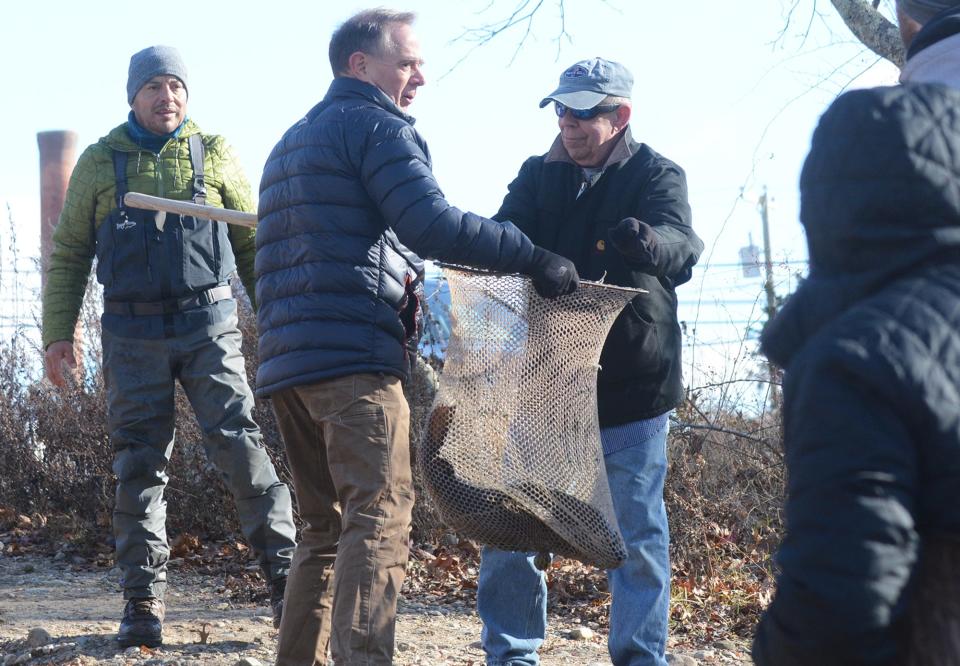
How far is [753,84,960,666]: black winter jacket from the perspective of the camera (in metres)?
1.46

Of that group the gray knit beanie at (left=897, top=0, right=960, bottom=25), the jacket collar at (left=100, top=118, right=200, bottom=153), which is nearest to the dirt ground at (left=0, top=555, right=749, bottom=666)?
the jacket collar at (left=100, top=118, right=200, bottom=153)

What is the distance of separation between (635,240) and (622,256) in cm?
30

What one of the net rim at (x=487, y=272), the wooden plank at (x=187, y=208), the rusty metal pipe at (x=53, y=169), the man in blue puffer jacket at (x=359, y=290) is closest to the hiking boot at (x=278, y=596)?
the man in blue puffer jacket at (x=359, y=290)

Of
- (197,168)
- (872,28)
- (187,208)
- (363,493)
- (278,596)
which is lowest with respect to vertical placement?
(278,596)

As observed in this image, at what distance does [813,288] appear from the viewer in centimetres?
164

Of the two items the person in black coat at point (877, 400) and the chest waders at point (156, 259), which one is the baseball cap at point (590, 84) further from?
the person in black coat at point (877, 400)

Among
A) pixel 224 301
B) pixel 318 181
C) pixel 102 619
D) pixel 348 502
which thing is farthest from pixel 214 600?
pixel 318 181

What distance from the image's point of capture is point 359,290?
3.66m

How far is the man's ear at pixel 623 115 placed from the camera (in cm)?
411

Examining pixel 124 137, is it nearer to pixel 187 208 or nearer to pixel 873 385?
pixel 187 208

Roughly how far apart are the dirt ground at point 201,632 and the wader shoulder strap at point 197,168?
174 cm

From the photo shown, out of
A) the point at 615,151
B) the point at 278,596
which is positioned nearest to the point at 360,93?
the point at 615,151

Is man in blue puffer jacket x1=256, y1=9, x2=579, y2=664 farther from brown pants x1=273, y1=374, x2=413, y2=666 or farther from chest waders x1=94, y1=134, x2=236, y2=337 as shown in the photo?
chest waders x1=94, y1=134, x2=236, y2=337

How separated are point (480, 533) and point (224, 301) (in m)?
1.83
